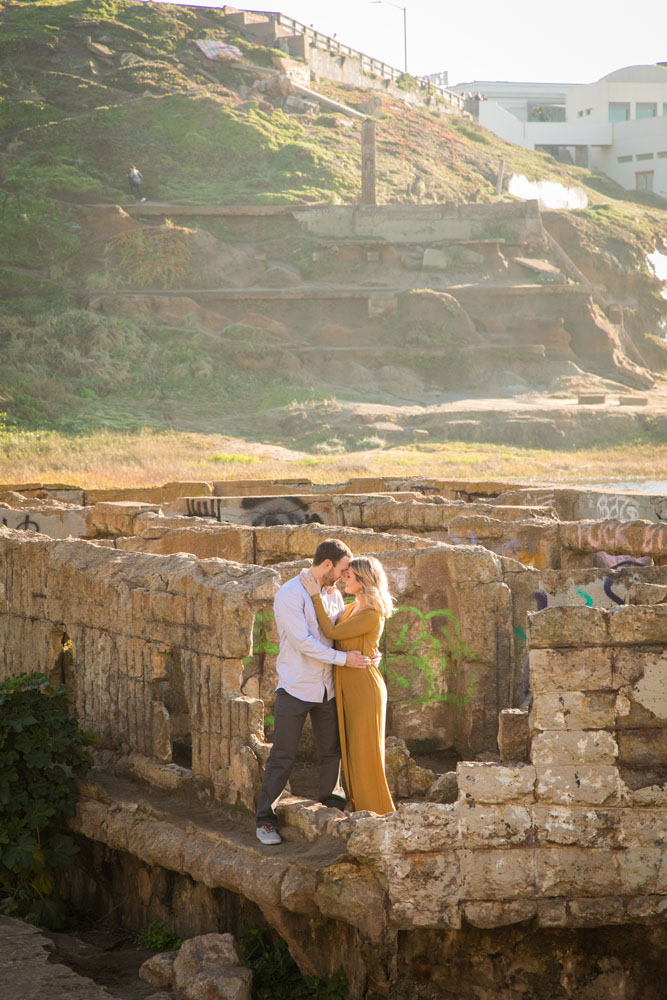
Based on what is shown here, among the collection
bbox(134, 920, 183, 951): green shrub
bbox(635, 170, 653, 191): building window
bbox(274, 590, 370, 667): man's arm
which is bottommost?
bbox(134, 920, 183, 951): green shrub

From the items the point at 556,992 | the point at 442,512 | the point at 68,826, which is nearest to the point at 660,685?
the point at 556,992

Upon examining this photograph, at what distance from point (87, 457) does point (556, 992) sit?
83.3 feet

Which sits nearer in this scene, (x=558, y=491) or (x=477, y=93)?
(x=558, y=491)

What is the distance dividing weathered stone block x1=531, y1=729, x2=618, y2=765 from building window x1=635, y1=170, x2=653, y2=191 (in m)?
70.9

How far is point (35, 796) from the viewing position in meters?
6.71

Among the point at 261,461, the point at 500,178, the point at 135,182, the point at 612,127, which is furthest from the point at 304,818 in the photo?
the point at 612,127

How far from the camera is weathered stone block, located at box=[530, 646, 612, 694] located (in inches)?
201

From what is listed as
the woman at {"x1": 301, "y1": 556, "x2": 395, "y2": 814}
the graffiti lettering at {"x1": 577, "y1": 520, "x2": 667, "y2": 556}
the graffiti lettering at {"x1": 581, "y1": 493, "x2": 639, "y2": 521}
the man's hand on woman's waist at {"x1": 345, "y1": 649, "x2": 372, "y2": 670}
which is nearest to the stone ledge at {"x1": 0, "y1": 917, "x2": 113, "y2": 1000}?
the woman at {"x1": 301, "y1": 556, "x2": 395, "y2": 814}

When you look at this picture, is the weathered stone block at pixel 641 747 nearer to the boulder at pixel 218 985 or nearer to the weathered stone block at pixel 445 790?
the weathered stone block at pixel 445 790

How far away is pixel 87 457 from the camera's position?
96.0 ft

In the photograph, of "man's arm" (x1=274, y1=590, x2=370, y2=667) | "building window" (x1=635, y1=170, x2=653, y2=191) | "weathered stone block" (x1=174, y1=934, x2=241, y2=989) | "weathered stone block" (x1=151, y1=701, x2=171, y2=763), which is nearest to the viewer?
"weathered stone block" (x1=174, y1=934, x2=241, y2=989)

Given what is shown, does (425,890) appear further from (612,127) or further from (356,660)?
(612,127)

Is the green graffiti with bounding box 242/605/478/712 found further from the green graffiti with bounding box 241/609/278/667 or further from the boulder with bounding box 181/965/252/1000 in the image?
the boulder with bounding box 181/965/252/1000

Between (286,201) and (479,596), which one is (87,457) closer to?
(479,596)
